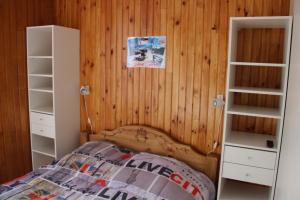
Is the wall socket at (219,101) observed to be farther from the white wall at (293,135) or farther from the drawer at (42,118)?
the drawer at (42,118)

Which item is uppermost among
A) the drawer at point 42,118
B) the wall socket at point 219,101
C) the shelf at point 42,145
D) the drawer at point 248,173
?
the wall socket at point 219,101

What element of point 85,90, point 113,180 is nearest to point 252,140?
point 113,180

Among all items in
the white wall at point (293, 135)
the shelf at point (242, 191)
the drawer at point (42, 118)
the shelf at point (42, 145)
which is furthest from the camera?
the shelf at point (42, 145)

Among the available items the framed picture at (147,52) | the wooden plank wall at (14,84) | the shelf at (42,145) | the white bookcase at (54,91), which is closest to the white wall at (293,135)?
the framed picture at (147,52)

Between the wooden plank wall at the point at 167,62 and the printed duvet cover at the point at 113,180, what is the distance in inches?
17.9

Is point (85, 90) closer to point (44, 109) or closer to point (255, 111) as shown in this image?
point (44, 109)

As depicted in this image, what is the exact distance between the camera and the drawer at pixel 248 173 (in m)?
1.97

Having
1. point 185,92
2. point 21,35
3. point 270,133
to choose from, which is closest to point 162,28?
point 185,92

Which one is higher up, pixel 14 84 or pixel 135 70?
pixel 135 70

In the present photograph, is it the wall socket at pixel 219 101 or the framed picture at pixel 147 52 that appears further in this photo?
the framed picture at pixel 147 52

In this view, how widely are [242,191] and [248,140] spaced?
1.75 feet

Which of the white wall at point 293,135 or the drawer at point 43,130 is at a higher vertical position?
the white wall at point 293,135

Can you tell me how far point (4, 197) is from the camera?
191 cm

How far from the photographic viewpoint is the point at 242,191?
2.27 m
